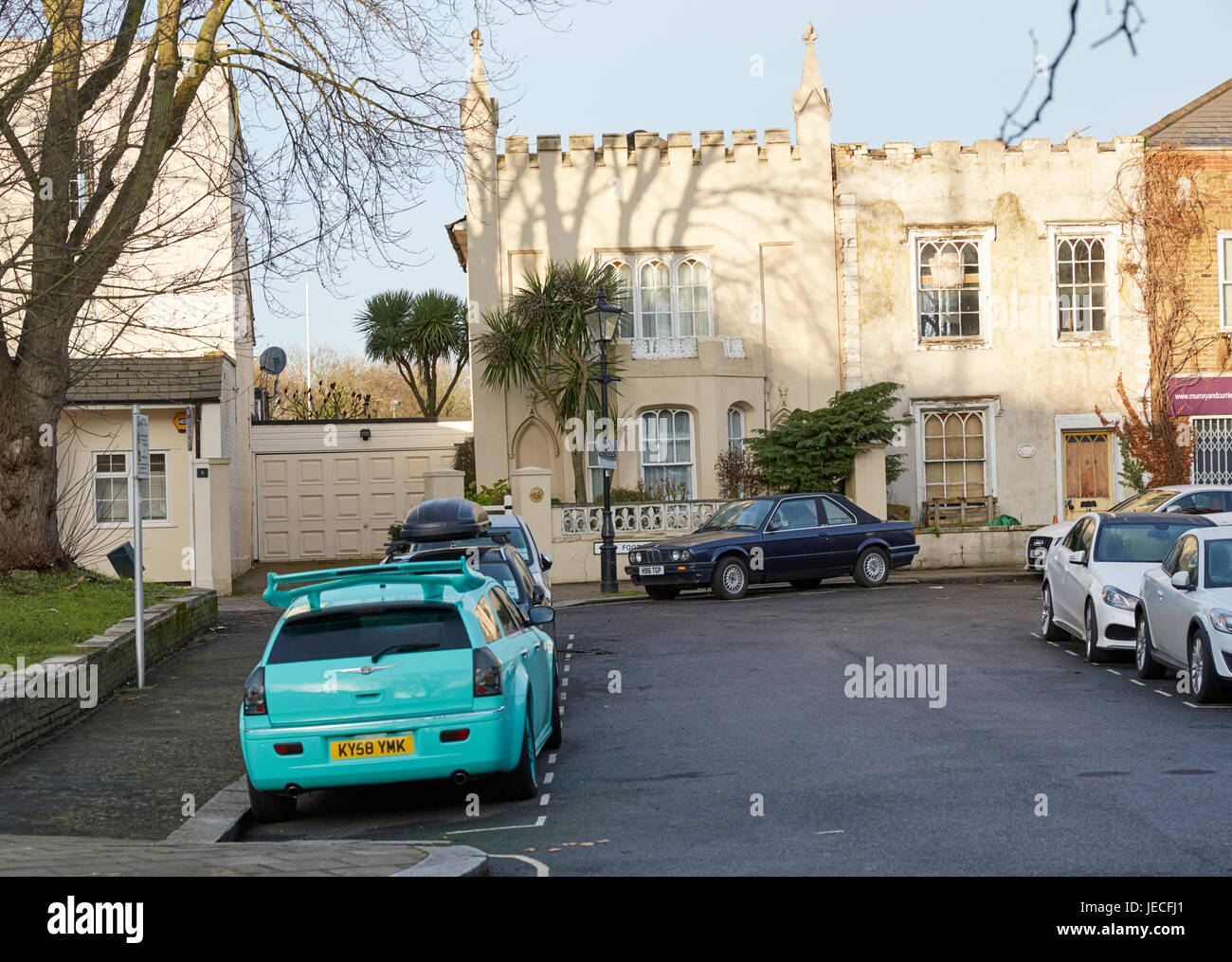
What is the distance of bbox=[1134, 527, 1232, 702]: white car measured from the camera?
11.6 meters

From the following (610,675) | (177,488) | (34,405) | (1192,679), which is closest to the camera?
(1192,679)

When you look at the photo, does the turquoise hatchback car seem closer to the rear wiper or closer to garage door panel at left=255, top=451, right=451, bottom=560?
the rear wiper

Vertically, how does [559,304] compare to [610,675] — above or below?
above

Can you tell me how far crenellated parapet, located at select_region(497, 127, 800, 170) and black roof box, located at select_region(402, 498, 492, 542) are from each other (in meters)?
15.3

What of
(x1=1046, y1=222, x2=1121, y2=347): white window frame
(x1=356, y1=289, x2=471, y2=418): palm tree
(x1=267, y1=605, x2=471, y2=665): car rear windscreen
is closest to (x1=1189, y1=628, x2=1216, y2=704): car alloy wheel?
(x1=267, y1=605, x2=471, y2=665): car rear windscreen

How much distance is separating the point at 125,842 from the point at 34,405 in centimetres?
A: 1145

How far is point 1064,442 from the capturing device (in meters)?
30.8

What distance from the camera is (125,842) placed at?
25.9ft

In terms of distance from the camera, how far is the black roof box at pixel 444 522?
51.9ft

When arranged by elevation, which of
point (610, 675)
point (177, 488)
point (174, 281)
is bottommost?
point (610, 675)

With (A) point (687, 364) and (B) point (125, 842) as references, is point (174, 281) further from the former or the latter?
(A) point (687, 364)

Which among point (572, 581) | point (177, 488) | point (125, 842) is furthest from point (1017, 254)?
point (125, 842)

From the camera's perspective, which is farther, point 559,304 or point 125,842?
point 559,304
